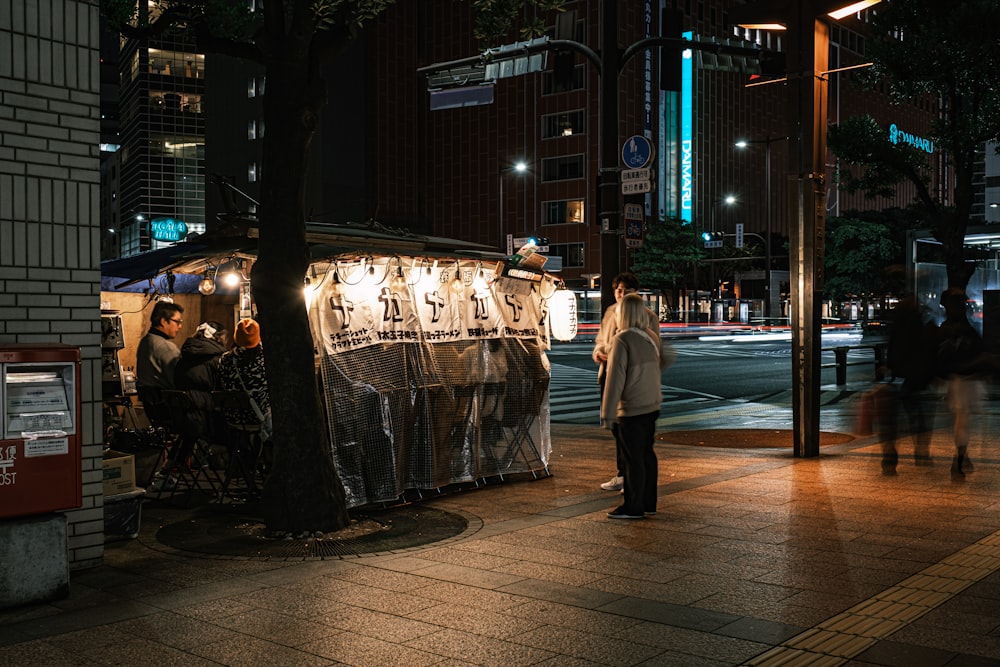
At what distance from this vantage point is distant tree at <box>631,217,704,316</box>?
65.4m

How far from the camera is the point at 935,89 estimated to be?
2044 cm

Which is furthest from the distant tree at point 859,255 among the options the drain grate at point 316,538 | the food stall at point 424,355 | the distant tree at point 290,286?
the distant tree at point 290,286

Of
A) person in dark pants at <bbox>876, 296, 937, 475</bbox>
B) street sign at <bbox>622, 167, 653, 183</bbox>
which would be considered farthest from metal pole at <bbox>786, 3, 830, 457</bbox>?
street sign at <bbox>622, 167, 653, 183</bbox>

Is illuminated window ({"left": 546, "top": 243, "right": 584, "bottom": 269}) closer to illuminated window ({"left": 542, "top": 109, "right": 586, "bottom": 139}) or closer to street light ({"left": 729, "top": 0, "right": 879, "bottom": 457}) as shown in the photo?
illuminated window ({"left": 542, "top": 109, "right": 586, "bottom": 139})

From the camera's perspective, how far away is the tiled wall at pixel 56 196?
6238 millimetres

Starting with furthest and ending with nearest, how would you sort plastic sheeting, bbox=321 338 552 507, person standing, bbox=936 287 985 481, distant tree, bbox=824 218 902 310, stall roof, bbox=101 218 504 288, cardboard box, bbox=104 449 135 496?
distant tree, bbox=824 218 902 310 < person standing, bbox=936 287 985 481 < stall roof, bbox=101 218 504 288 < plastic sheeting, bbox=321 338 552 507 < cardboard box, bbox=104 449 135 496

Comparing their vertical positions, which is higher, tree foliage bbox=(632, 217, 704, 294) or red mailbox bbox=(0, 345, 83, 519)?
tree foliage bbox=(632, 217, 704, 294)

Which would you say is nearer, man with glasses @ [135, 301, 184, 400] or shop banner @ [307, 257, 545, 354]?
shop banner @ [307, 257, 545, 354]

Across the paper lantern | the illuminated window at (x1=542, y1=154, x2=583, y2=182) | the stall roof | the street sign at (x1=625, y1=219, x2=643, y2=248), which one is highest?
the illuminated window at (x1=542, y1=154, x2=583, y2=182)

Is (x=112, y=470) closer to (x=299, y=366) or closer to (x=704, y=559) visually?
(x=299, y=366)

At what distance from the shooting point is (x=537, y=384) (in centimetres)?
1044

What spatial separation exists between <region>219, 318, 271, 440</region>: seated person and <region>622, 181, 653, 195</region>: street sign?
19.0 feet

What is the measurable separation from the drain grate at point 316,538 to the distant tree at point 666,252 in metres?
58.5

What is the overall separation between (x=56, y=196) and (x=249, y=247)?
2.84 metres
